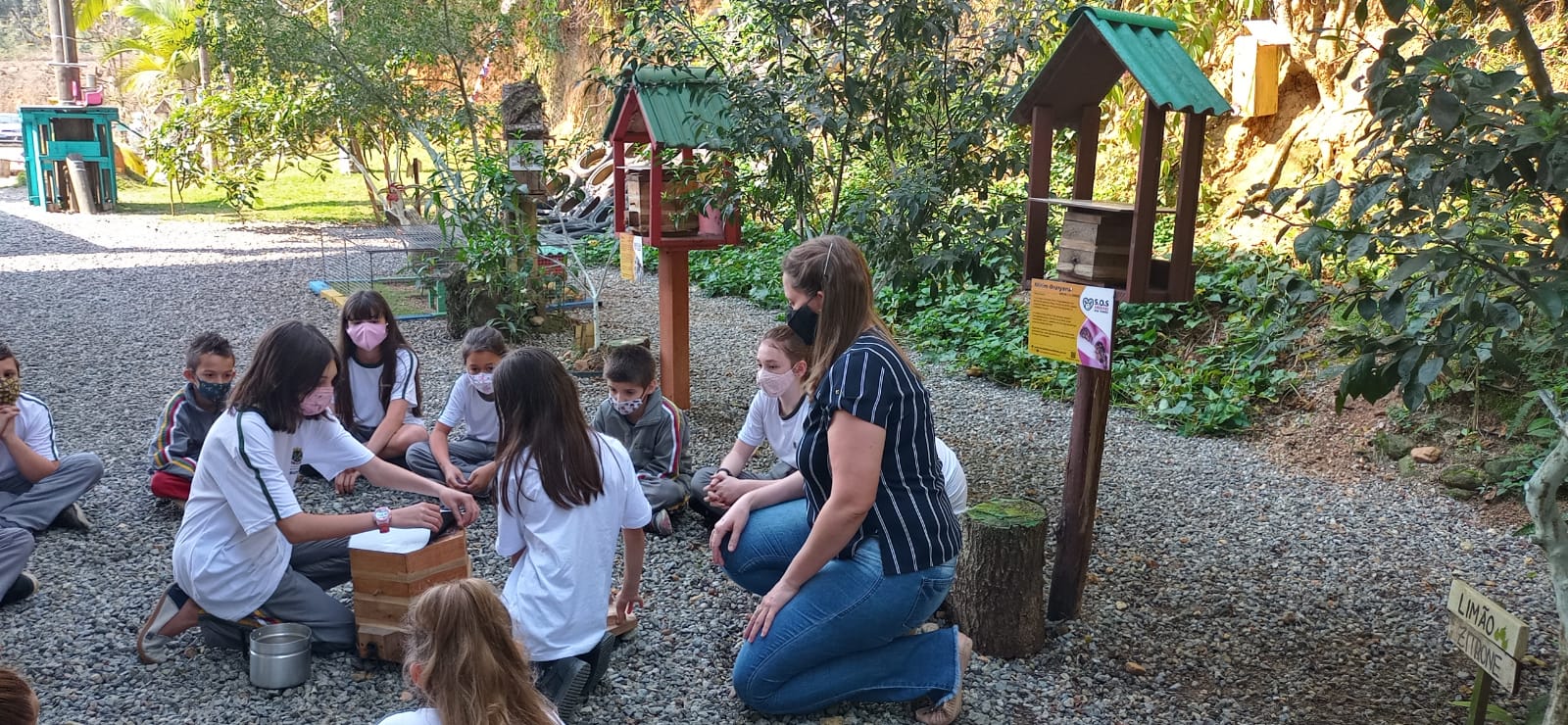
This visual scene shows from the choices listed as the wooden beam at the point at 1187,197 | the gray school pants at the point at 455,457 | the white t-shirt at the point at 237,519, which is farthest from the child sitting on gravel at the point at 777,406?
the gray school pants at the point at 455,457

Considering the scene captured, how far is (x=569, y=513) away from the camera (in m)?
2.78

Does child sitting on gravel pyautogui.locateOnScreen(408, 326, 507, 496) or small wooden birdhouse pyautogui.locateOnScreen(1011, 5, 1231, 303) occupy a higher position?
small wooden birdhouse pyautogui.locateOnScreen(1011, 5, 1231, 303)

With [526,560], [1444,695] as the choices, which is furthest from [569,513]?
[1444,695]

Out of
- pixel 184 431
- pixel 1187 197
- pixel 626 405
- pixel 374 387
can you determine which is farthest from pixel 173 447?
pixel 1187 197

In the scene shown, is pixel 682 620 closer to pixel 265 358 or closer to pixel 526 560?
pixel 526 560

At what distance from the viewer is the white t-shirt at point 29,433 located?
3879mm

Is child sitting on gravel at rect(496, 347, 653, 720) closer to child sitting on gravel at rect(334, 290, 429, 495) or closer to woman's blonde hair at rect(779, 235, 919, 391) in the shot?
woman's blonde hair at rect(779, 235, 919, 391)

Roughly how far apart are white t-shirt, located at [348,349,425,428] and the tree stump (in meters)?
2.62

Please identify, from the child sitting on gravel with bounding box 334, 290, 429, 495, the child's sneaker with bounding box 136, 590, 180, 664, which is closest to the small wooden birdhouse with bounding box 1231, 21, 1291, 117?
the child sitting on gravel with bounding box 334, 290, 429, 495

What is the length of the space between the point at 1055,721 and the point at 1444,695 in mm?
1174

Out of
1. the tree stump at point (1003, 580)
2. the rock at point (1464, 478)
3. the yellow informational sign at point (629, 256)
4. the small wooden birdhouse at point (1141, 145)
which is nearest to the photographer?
the small wooden birdhouse at point (1141, 145)

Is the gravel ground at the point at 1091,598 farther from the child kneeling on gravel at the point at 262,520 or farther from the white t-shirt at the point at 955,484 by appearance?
the white t-shirt at the point at 955,484

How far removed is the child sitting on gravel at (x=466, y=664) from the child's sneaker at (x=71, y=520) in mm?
2834

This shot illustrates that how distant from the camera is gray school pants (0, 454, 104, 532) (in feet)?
12.7
